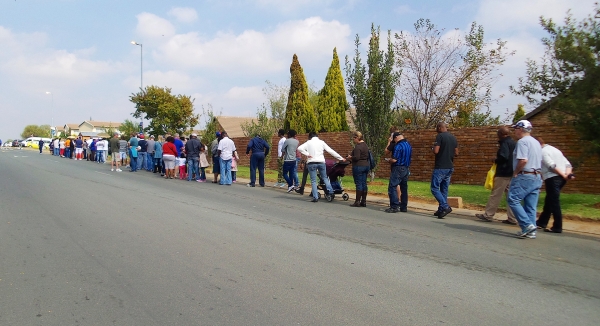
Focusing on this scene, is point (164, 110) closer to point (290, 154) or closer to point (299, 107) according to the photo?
point (299, 107)

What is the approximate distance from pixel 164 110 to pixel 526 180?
28845 mm

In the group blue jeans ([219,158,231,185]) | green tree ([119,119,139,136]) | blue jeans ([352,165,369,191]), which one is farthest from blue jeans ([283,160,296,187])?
green tree ([119,119,139,136])

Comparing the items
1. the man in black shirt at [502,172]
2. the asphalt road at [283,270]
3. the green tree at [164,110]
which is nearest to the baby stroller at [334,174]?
the asphalt road at [283,270]

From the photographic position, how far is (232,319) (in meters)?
4.39

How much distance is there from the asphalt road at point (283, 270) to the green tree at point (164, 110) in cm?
2383

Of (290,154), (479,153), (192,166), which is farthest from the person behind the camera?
(192,166)

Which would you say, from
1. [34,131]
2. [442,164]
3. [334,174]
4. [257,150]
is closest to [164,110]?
[257,150]

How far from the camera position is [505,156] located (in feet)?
31.6

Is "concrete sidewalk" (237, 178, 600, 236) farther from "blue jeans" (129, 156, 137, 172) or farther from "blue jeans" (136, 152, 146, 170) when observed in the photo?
"blue jeans" (136, 152, 146, 170)

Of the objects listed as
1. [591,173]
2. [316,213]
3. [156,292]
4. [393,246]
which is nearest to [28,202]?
[316,213]

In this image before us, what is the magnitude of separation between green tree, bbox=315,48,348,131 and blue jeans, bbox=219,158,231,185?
12.5m

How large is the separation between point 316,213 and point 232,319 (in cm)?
627

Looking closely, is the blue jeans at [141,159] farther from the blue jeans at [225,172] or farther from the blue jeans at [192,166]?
the blue jeans at [225,172]

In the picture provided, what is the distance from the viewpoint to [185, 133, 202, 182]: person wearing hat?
1852 cm
